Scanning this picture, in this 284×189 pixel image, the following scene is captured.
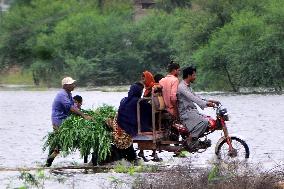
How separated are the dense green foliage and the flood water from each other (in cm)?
297

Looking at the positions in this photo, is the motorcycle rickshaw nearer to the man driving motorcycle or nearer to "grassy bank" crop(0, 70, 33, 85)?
the man driving motorcycle

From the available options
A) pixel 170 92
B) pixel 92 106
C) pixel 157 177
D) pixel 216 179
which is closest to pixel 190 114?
pixel 170 92

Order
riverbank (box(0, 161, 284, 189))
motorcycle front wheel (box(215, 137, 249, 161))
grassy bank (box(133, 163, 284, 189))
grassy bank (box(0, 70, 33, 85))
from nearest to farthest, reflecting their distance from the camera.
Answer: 1. grassy bank (box(133, 163, 284, 189))
2. riverbank (box(0, 161, 284, 189))
3. motorcycle front wheel (box(215, 137, 249, 161))
4. grassy bank (box(0, 70, 33, 85))

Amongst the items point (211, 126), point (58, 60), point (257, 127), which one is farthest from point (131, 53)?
point (211, 126)

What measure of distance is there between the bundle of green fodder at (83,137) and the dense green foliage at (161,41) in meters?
36.2

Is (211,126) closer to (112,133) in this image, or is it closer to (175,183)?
(112,133)

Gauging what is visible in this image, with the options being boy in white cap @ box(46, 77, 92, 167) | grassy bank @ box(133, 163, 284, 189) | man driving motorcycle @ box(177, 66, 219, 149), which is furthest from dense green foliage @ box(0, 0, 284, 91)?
grassy bank @ box(133, 163, 284, 189)

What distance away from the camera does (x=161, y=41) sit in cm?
8512

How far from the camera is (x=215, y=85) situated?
69.8 meters

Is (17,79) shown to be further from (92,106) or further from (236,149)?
(236,149)

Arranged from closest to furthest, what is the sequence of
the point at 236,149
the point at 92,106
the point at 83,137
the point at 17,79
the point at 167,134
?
the point at 83,137 < the point at 167,134 < the point at 236,149 < the point at 92,106 < the point at 17,79

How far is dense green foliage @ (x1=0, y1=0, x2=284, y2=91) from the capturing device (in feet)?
217

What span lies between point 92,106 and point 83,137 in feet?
17.1

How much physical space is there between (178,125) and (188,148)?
0.42m
